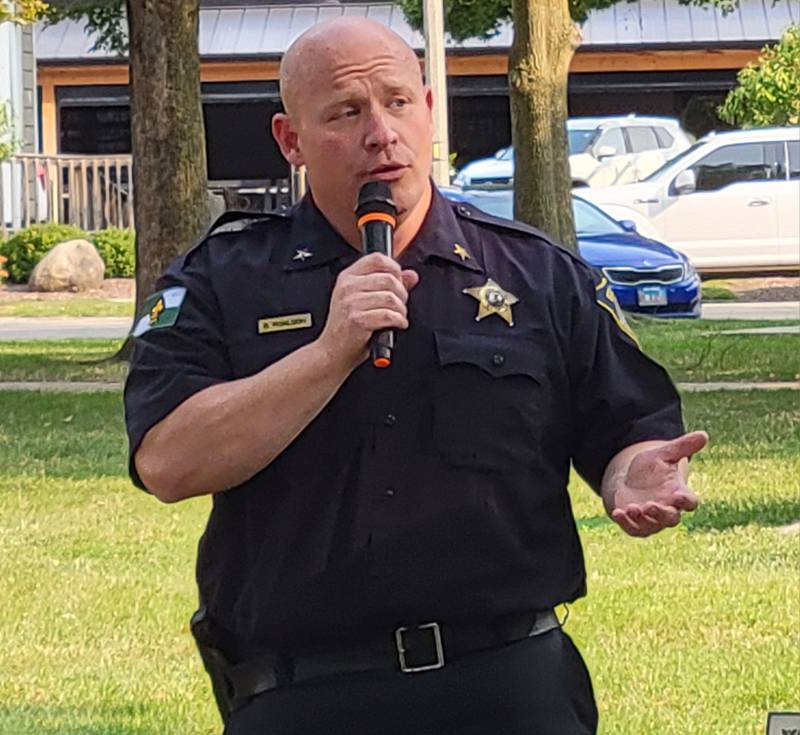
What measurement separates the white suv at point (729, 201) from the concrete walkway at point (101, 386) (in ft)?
37.0

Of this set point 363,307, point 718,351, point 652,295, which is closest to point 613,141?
point 652,295

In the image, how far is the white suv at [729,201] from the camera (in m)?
24.1

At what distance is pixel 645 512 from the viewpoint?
9.05 ft

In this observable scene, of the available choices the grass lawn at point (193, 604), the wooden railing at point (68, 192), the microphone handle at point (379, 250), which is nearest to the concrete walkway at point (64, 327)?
the wooden railing at point (68, 192)

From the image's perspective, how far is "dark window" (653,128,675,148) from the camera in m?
29.9

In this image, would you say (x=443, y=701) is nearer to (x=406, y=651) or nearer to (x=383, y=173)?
(x=406, y=651)

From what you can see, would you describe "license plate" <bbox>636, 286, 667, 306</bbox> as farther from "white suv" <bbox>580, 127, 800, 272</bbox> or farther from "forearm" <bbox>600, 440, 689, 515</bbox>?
"forearm" <bbox>600, 440, 689, 515</bbox>

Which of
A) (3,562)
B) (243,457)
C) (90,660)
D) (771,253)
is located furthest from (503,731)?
(771,253)

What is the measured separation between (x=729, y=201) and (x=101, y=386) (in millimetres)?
12396

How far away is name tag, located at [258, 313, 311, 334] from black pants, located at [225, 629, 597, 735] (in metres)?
0.50

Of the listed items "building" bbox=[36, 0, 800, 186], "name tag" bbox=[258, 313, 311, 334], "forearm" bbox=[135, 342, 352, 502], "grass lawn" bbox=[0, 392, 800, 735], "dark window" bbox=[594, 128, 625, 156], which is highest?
"building" bbox=[36, 0, 800, 186]

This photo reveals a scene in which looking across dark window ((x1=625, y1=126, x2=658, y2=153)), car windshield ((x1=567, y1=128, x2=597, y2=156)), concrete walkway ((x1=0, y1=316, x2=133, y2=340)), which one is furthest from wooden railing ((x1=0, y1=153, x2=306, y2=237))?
concrete walkway ((x1=0, y1=316, x2=133, y2=340))

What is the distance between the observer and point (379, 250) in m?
2.70

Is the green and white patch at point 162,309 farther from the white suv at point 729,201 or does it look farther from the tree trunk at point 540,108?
the white suv at point 729,201
